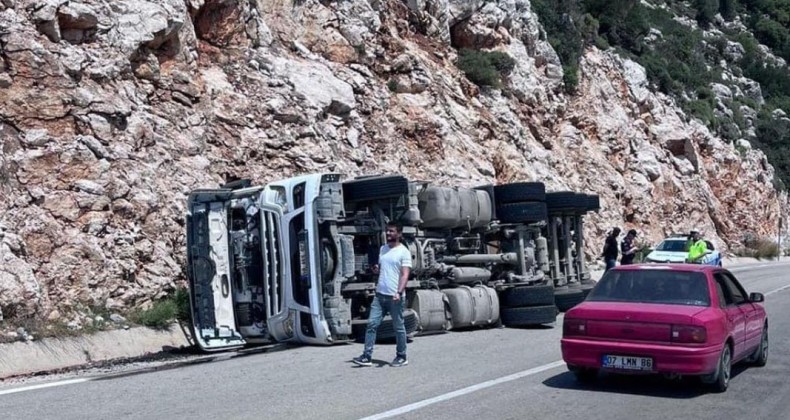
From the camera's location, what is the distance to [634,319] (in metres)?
9.36

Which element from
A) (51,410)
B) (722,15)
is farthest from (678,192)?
(722,15)

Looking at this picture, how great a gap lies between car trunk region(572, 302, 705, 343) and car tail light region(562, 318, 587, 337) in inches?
1.4

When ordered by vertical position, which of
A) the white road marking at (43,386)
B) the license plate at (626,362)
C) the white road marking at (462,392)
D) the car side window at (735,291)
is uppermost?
the car side window at (735,291)

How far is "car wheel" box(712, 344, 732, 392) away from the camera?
9477 mm

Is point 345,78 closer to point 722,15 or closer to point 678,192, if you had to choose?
point 678,192

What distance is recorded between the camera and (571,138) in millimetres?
34531

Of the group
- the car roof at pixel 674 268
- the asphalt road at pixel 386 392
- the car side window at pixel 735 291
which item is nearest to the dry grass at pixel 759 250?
the asphalt road at pixel 386 392

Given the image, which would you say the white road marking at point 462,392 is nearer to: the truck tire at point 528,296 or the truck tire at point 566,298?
the truck tire at point 528,296

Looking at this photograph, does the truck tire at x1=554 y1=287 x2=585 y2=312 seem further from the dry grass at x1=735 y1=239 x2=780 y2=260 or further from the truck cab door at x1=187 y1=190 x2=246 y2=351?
the dry grass at x1=735 y1=239 x2=780 y2=260

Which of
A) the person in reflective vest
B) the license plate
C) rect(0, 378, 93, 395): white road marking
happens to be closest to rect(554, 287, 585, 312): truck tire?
the person in reflective vest

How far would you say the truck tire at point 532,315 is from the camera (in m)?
15.7

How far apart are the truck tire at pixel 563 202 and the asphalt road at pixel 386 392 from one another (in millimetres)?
6311

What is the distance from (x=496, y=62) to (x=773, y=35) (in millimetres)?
53328

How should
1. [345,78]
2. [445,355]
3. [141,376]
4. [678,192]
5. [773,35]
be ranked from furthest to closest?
[773,35], [678,192], [345,78], [445,355], [141,376]
